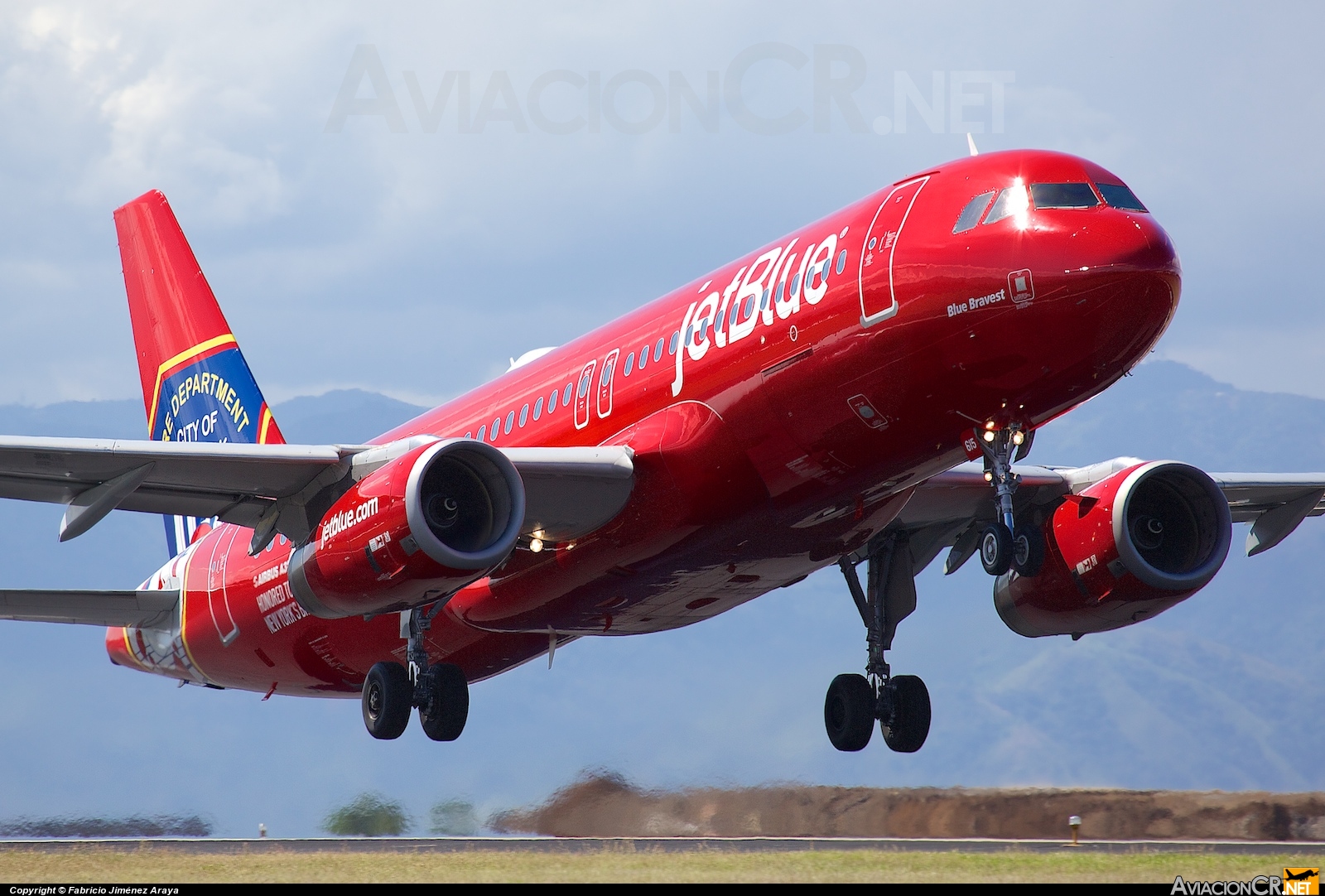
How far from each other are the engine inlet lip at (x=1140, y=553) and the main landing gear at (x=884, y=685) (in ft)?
10.8

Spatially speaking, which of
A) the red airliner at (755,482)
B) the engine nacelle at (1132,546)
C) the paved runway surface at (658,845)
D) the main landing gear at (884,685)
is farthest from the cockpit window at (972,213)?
the paved runway surface at (658,845)

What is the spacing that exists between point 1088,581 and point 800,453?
20.9 ft

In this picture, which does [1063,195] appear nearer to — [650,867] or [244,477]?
[650,867]

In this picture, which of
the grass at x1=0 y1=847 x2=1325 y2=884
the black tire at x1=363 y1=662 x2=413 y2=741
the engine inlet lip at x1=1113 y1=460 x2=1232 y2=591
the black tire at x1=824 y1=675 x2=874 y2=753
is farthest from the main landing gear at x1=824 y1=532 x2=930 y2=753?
the black tire at x1=363 y1=662 x2=413 y2=741

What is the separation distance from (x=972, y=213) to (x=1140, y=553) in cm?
748

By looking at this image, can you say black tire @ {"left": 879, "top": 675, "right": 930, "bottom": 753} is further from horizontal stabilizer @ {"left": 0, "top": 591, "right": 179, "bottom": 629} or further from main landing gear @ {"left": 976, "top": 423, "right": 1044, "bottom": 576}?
horizontal stabilizer @ {"left": 0, "top": 591, "right": 179, "bottom": 629}

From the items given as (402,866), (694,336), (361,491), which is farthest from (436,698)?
(694,336)

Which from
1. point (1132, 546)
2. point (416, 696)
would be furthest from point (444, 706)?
point (1132, 546)

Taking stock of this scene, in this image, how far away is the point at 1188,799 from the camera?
Answer: 27141 mm

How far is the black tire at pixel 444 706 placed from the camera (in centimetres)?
2255

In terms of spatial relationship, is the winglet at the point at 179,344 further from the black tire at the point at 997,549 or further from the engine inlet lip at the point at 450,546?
the black tire at the point at 997,549

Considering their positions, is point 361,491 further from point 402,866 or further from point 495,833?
point 495,833

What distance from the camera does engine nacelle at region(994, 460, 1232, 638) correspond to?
2247 centimetres

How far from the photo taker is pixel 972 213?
17.6m
